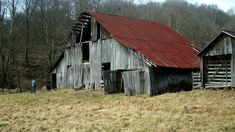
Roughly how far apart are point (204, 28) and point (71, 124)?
67.0m

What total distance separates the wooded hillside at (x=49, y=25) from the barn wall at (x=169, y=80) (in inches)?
822

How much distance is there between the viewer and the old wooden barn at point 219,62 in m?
27.1

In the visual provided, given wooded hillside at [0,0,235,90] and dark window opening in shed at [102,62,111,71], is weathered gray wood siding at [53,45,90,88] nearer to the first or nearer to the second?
dark window opening in shed at [102,62,111,71]

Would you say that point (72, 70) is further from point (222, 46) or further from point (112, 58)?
point (222, 46)

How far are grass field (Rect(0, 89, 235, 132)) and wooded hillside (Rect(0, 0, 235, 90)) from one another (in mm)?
24689

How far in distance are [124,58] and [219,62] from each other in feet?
24.0


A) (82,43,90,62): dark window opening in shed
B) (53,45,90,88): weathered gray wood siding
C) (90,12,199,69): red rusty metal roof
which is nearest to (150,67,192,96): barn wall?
(90,12,199,69): red rusty metal roof

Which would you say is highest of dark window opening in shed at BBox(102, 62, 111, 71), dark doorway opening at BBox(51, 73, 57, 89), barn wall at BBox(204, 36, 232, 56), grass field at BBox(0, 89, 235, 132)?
barn wall at BBox(204, 36, 232, 56)

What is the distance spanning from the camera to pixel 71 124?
1798 centimetres

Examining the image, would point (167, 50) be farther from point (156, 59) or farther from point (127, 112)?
point (127, 112)

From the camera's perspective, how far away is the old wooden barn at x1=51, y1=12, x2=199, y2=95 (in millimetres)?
30078

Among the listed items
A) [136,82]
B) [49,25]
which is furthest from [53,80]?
[49,25]

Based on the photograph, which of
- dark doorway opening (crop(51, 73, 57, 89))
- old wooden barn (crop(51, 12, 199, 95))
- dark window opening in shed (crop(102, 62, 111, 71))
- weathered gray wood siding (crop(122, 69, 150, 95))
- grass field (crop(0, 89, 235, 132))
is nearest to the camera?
grass field (crop(0, 89, 235, 132))

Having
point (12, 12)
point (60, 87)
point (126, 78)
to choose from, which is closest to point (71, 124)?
point (126, 78)
